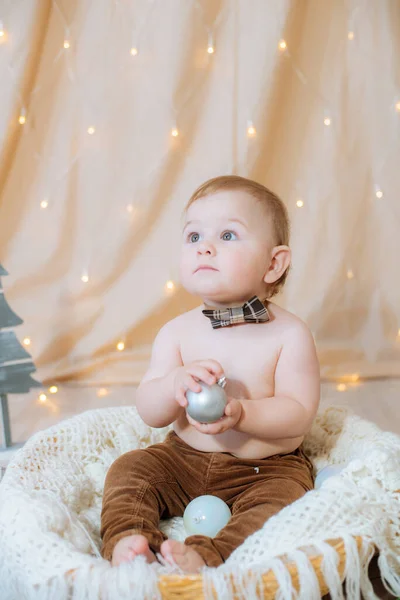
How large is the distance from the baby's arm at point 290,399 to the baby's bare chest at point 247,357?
18 millimetres

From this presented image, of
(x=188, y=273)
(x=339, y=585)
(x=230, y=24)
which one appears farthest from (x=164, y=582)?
(x=230, y=24)

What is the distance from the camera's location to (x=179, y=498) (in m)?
1.10

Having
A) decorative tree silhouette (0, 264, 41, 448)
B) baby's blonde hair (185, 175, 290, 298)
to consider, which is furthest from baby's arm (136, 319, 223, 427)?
decorative tree silhouette (0, 264, 41, 448)

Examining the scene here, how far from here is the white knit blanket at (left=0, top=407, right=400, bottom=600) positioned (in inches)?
29.7

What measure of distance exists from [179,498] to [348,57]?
144 cm

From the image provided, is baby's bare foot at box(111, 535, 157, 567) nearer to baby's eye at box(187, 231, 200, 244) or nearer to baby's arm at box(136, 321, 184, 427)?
baby's arm at box(136, 321, 184, 427)

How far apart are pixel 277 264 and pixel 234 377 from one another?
0.20 metres

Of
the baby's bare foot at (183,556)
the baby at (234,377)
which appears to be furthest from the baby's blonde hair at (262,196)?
the baby's bare foot at (183,556)

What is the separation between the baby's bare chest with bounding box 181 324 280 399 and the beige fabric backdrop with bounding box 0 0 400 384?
3.29ft

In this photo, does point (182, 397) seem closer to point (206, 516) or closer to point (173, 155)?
point (206, 516)

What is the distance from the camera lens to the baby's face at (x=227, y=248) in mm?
1018

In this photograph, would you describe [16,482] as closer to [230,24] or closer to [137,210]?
[137,210]

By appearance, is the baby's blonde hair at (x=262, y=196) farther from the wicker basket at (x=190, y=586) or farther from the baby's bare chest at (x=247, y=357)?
the wicker basket at (x=190, y=586)

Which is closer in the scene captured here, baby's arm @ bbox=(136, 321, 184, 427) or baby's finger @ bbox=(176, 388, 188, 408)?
baby's finger @ bbox=(176, 388, 188, 408)
